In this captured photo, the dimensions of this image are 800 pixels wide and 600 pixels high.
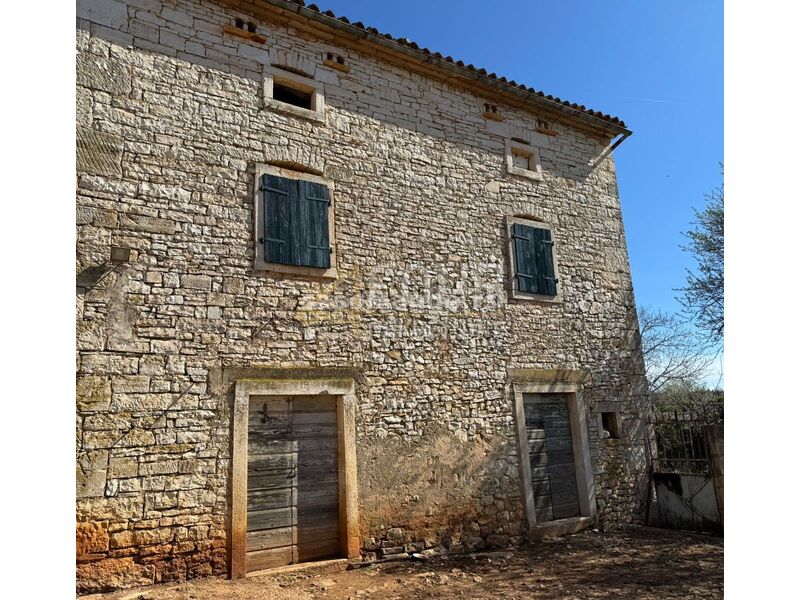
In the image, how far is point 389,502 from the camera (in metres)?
6.16

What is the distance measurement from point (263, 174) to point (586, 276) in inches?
210

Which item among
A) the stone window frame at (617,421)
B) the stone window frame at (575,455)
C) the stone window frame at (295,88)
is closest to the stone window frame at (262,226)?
the stone window frame at (295,88)

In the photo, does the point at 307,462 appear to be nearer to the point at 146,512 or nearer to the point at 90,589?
the point at 146,512

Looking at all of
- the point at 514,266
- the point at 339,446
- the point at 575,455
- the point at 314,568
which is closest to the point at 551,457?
the point at 575,455

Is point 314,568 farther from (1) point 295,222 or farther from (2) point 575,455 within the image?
(2) point 575,455

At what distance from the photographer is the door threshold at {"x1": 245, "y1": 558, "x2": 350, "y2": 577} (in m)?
5.35

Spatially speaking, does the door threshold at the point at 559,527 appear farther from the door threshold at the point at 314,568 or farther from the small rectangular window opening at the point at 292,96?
the small rectangular window opening at the point at 292,96

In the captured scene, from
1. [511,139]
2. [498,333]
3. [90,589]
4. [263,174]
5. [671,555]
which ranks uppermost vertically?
[511,139]

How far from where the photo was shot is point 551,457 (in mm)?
7656

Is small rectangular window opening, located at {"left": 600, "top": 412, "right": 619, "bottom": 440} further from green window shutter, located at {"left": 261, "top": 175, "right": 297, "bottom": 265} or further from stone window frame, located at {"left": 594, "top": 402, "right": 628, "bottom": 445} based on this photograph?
green window shutter, located at {"left": 261, "top": 175, "right": 297, "bottom": 265}

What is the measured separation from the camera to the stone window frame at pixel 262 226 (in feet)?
19.9

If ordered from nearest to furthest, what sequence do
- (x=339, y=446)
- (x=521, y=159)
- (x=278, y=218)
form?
(x=339, y=446) → (x=278, y=218) → (x=521, y=159)

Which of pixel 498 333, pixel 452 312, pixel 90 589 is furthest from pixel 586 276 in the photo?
pixel 90 589

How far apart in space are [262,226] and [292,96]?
6.84 feet
